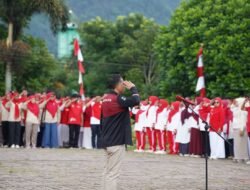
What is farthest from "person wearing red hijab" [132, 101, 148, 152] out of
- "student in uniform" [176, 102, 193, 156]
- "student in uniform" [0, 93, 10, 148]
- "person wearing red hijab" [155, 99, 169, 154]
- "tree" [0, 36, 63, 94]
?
"tree" [0, 36, 63, 94]

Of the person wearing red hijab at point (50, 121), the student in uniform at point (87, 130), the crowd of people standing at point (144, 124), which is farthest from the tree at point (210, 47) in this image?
the person wearing red hijab at point (50, 121)

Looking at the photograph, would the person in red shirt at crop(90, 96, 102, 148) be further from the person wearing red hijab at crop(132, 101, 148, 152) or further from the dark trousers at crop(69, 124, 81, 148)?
the person wearing red hijab at crop(132, 101, 148, 152)

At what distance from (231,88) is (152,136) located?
1206 centimetres

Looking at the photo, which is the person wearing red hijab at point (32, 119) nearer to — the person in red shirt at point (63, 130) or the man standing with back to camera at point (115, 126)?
the person in red shirt at point (63, 130)

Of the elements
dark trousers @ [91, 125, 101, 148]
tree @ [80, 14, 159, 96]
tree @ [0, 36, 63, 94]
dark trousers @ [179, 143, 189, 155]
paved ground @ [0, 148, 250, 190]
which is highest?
tree @ [80, 14, 159, 96]

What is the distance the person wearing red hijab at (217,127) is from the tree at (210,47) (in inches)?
521

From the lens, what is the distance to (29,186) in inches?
481

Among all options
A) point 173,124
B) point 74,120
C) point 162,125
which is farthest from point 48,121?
point 173,124

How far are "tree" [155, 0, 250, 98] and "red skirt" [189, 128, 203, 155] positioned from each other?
12742mm

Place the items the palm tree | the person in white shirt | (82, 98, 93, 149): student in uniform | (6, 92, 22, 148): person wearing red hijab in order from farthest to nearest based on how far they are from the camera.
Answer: the palm tree, (82, 98, 93, 149): student in uniform, (6, 92, 22, 148): person wearing red hijab, the person in white shirt

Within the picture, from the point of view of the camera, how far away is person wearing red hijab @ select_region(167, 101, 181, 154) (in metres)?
22.0

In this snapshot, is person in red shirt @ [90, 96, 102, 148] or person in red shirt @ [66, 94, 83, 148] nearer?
person in red shirt @ [90, 96, 102, 148]

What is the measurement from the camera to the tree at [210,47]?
33.8 metres

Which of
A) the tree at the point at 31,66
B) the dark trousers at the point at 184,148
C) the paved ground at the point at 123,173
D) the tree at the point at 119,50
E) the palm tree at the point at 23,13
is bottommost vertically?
the paved ground at the point at 123,173
